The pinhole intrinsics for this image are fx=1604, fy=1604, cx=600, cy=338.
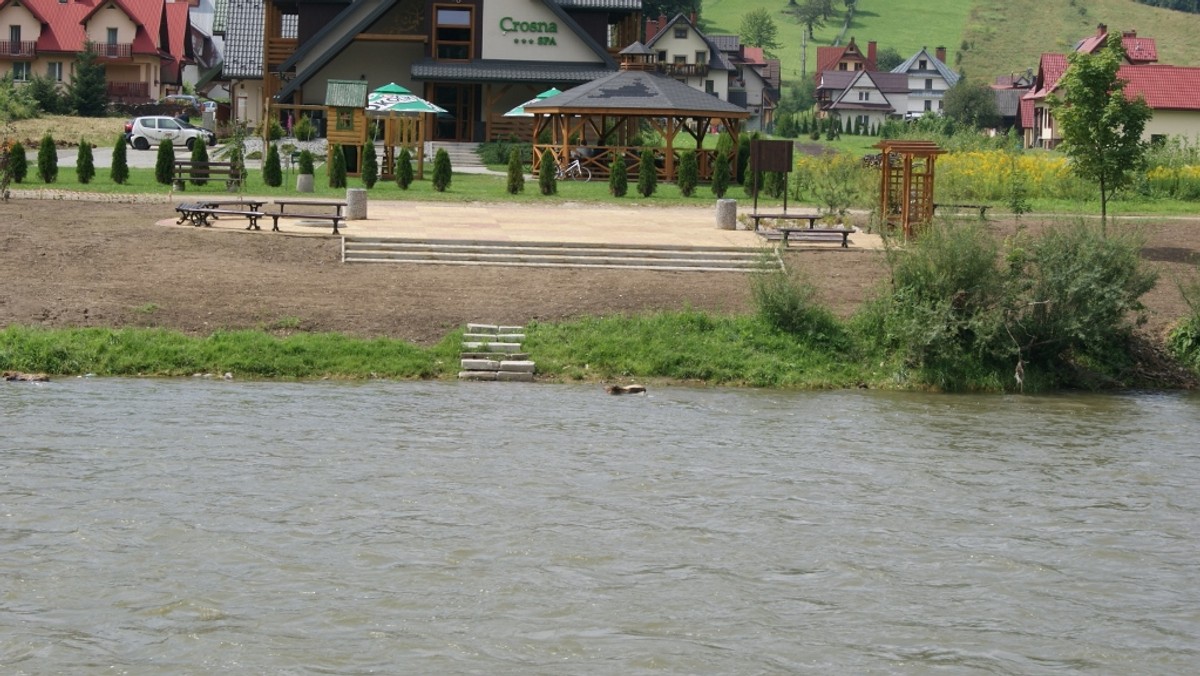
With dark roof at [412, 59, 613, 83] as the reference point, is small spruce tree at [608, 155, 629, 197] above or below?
below

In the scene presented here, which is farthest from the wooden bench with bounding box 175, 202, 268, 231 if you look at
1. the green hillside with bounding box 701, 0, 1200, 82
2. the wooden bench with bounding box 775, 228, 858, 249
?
the green hillside with bounding box 701, 0, 1200, 82

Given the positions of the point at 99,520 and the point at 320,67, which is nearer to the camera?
the point at 99,520

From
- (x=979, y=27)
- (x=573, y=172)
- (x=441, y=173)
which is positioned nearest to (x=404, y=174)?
(x=441, y=173)

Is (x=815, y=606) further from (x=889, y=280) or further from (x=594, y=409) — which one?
(x=889, y=280)

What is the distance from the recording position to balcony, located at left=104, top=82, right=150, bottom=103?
259 ft

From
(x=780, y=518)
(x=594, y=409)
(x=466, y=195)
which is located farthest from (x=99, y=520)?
(x=466, y=195)

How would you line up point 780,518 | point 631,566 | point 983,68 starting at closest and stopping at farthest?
1. point 631,566
2. point 780,518
3. point 983,68

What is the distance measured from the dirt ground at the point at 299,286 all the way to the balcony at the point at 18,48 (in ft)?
178

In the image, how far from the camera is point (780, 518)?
14.6 m

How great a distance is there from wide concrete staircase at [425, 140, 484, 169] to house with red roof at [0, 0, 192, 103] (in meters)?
30.1

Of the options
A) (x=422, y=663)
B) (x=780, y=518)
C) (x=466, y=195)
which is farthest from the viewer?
(x=466, y=195)

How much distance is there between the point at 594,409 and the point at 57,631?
931 cm

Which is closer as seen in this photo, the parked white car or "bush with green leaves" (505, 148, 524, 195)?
"bush with green leaves" (505, 148, 524, 195)

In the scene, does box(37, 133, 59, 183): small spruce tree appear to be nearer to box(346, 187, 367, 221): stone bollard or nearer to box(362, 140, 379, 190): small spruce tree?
box(362, 140, 379, 190): small spruce tree
